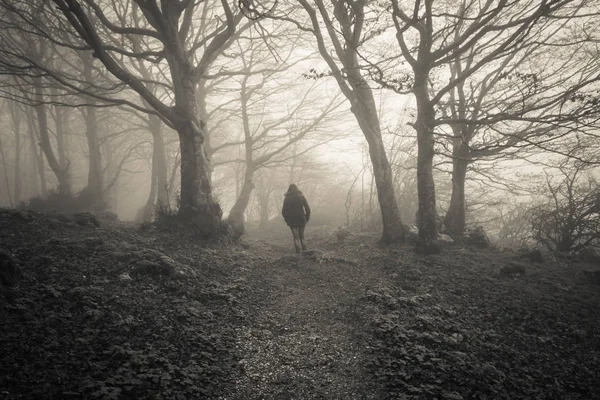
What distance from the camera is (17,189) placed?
17.5 metres

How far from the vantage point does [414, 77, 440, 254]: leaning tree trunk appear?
23.7ft

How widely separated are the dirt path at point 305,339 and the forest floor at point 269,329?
0.02m

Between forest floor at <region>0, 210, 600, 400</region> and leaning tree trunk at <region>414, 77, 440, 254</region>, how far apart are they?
1301 mm

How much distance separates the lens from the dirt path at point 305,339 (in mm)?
2770

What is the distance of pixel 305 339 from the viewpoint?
361 cm

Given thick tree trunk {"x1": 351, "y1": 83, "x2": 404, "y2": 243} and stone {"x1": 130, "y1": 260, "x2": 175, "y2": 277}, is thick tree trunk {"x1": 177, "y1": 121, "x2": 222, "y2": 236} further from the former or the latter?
thick tree trunk {"x1": 351, "y1": 83, "x2": 404, "y2": 243}

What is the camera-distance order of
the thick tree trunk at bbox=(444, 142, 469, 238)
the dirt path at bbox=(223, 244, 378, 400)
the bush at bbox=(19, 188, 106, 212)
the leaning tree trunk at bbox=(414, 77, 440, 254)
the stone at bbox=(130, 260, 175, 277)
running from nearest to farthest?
the dirt path at bbox=(223, 244, 378, 400) < the stone at bbox=(130, 260, 175, 277) < the leaning tree trunk at bbox=(414, 77, 440, 254) < the thick tree trunk at bbox=(444, 142, 469, 238) < the bush at bbox=(19, 188, 106, 212)

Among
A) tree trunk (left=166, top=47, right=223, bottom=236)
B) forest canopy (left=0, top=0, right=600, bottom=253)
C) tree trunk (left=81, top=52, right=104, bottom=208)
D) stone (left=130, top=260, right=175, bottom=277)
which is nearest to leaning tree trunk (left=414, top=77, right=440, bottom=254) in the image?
forest canopy (left=0, top=0, right=600, bottom=253)

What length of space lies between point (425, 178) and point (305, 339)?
17.6ft

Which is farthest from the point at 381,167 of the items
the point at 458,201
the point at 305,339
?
the point at 305,339

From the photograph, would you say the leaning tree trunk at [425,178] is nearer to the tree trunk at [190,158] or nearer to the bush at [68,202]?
the tree trunk at [190,158]

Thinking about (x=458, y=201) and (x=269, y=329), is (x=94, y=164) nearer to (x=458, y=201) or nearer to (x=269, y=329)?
(x=269, y=329)

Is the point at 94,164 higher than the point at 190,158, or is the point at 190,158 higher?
the point at 94,164

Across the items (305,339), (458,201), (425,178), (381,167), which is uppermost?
(381,167)
